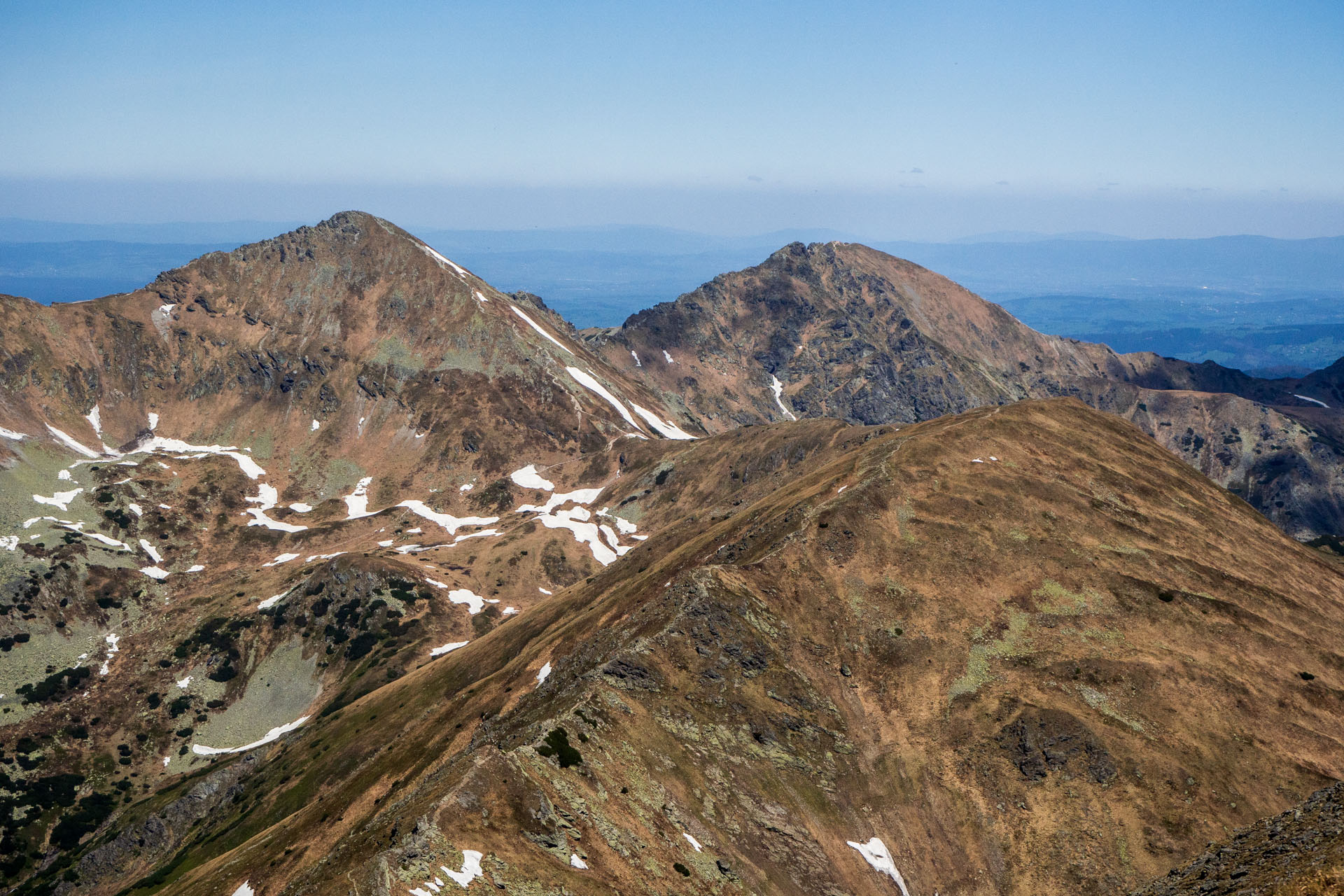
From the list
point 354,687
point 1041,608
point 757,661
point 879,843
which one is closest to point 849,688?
point 757,661

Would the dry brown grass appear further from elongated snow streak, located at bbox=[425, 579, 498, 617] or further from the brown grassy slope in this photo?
elongated snow streak, located at bbox=[425, 579, 498, 617]

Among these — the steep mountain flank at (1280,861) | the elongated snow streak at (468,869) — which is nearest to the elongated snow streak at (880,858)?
the steep mountain flank at (1280,861)

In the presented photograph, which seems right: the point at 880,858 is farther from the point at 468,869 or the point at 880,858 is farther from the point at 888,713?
the point at 468,869

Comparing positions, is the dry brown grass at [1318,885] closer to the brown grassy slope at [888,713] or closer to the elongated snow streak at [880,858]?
the brown grassy slope at [888,713]

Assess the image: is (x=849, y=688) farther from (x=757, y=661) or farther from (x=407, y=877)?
(x=407, y=877)

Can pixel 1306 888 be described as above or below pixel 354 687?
above

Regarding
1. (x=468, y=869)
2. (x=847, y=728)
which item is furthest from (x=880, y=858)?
(x=468, y=869)
